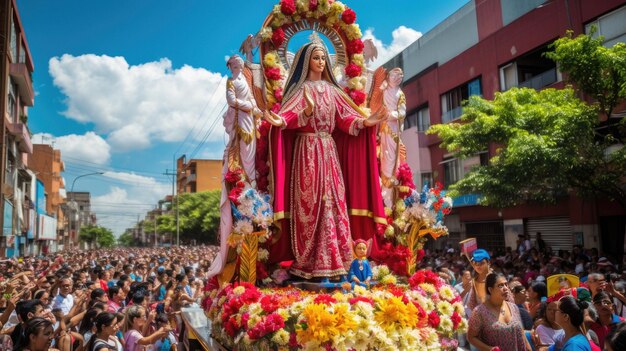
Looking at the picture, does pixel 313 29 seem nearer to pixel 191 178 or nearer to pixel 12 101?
pixel 12 101

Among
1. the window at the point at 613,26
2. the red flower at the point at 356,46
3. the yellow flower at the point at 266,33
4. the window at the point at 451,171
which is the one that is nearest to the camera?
the yellow flower at the point at 266,33

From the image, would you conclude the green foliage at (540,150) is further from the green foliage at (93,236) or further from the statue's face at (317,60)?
the green foliage at (93,236)

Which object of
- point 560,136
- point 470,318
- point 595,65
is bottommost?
point 470,318

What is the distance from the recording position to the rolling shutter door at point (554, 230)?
19.8m

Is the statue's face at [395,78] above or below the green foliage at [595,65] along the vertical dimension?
below

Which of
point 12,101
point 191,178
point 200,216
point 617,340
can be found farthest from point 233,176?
point 191,178

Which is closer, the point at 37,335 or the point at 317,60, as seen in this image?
the point at 37,335

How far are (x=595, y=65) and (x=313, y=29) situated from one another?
8633 millimetres

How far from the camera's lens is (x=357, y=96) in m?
7.71

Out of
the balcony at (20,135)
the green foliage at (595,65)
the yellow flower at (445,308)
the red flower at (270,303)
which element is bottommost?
the yellow flower at (445,308)

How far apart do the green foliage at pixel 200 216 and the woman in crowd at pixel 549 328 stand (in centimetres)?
5791

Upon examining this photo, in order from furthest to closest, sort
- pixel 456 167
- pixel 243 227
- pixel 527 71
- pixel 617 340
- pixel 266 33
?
pixel 456 167
pixel 527 71
pixel 266 33
pixel 243 227
pixel 617 340

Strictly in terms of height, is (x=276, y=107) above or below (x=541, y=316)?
above

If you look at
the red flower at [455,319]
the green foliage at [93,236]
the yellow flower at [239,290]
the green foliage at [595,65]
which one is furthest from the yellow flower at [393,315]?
the green foliage at [93,236]
